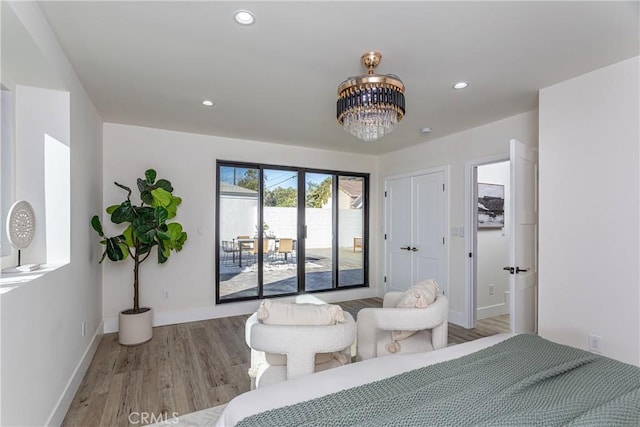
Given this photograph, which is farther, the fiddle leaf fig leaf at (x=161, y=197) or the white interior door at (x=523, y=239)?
the fiddle leaf fig leaf at (x=161, y=197)

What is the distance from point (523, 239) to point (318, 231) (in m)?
2.94

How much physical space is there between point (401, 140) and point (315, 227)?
1890 millimetres

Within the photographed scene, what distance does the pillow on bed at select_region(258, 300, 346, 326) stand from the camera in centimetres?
182

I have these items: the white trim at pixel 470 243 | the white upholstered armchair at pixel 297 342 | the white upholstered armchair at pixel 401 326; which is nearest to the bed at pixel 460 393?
the white upholstered armchair at pixel 297 342

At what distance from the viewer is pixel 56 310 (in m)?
1.99

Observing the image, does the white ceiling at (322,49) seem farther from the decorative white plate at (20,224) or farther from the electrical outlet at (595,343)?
the electrical outlet at (595,343)

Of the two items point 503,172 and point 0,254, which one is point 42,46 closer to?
point 0,254

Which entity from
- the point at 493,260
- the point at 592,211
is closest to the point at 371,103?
the point at 592,211

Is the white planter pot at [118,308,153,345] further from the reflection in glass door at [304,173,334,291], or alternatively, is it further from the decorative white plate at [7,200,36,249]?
the reflection in glass door at [304,173,334,291]

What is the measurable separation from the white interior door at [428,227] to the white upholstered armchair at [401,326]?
2105 mm

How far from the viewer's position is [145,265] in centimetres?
387

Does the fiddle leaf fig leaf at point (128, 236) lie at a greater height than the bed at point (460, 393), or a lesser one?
greater

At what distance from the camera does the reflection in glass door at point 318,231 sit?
497 cm

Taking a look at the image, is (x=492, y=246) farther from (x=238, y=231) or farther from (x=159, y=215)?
(x=159, y=215)
